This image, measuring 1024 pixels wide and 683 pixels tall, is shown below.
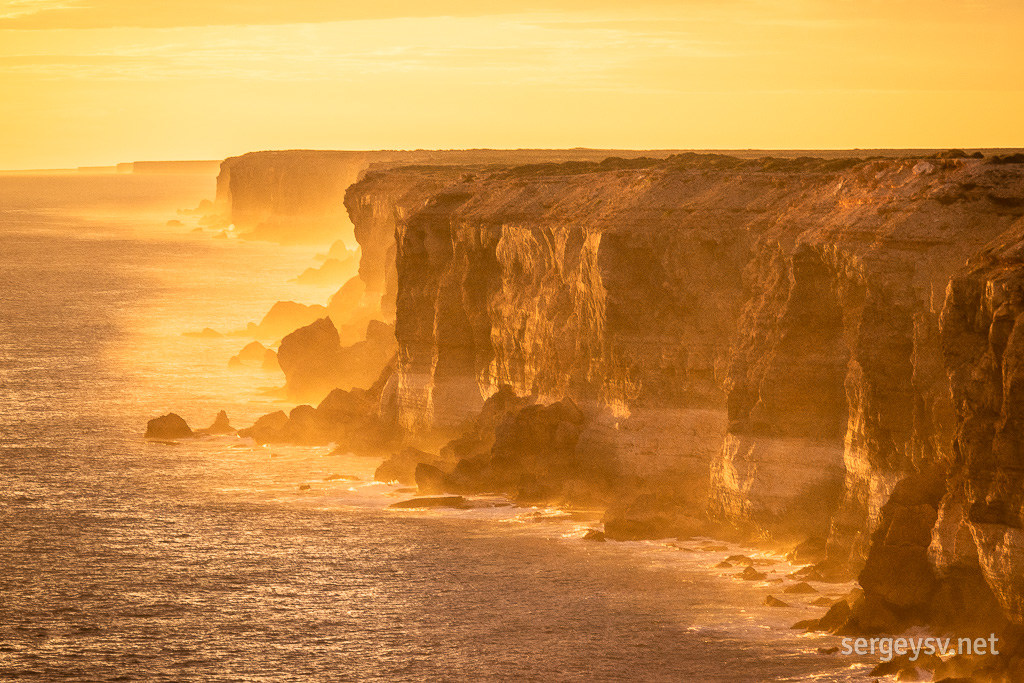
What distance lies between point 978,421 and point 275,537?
28129mm

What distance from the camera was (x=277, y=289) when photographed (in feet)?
479

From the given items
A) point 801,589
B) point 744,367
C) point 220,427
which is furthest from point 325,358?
point 801,589

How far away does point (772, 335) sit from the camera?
48781 millimetres

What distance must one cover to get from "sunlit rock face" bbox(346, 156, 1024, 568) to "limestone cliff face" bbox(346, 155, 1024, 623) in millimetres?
85

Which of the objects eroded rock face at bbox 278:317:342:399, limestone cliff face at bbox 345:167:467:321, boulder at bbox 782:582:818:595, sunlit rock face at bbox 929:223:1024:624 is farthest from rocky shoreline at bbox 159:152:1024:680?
limestone cliff face at bbox 345:167:467:321

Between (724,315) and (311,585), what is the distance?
18870 millimetres

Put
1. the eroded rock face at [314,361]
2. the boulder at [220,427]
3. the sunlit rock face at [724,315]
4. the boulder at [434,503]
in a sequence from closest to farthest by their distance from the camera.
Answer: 1. the sunlit rock face at [724,315]
2. the boulder at [434,503]
3. the boulder at [220,427]
4. the eroded rock face at [314,361]

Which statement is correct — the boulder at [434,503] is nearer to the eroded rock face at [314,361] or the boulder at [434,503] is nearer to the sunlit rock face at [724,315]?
the sunlit rock face at [724,315]

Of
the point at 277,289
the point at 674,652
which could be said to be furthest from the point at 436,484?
the point at 277,289

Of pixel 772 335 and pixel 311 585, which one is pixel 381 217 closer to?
pixel 772 335

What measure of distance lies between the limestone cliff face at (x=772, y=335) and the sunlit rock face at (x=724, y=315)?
0.28 feet

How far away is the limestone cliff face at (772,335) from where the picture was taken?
1454 inches

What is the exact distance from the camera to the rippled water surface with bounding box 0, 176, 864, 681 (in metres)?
39.5

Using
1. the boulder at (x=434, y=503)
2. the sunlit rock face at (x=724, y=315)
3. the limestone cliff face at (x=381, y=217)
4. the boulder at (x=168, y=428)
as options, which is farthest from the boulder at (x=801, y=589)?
the limestone cliff face at (x=381, y=217)
